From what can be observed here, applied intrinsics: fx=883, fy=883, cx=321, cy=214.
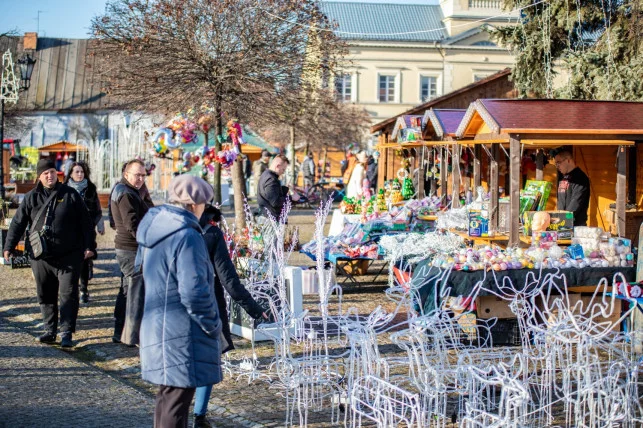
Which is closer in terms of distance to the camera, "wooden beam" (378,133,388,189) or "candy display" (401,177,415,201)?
"candy display" (401,177,415,201)

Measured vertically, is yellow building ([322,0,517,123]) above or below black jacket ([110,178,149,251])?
above

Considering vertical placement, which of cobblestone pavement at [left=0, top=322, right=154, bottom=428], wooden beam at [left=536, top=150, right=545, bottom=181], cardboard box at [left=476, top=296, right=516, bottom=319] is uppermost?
wooden beam at [left=536, top=150, right=545, bottom=181]

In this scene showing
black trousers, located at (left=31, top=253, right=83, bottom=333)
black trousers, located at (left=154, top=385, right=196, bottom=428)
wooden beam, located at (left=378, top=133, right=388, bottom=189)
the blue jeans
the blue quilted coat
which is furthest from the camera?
wooden beam, located at (left=378, top=133, right=388, bottom=189)

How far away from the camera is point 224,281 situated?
239 inches

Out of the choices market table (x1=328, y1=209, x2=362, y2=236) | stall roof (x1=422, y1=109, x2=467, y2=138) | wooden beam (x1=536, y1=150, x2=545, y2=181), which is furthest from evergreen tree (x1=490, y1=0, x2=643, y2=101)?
market table (x1=328, y1=209, x2=362, y2=236)

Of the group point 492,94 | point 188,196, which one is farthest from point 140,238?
point 492,94

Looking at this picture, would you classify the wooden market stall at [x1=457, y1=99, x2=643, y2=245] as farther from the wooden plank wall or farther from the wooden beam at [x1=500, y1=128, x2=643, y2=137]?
the wooden plank wall

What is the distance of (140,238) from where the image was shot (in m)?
4.91

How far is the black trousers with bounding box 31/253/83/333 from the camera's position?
866 cm

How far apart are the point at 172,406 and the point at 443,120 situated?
1163 centimetres

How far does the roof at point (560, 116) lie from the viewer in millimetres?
9273

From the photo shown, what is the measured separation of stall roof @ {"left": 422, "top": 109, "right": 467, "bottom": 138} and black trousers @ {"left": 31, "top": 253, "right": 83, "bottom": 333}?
806cm

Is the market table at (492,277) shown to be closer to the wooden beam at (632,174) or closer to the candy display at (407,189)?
the wooden beam at (632,174)

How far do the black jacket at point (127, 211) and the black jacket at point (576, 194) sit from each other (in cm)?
486
